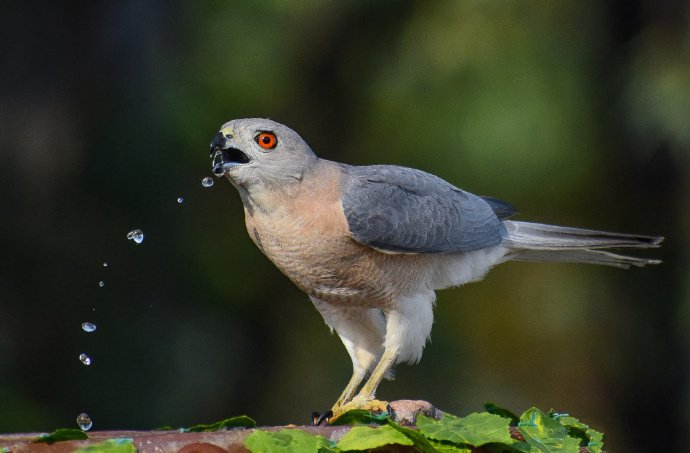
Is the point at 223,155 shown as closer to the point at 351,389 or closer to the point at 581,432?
the point at 351,389

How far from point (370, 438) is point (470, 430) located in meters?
0.27

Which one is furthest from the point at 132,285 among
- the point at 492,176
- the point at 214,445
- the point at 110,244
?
the point at 214,445

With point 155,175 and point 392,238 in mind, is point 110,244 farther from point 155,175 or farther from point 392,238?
point 392,238

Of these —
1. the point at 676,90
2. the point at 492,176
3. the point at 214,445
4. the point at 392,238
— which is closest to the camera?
the point at 214,445

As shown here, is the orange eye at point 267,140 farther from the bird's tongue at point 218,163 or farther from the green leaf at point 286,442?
the green leaf at point 286,442

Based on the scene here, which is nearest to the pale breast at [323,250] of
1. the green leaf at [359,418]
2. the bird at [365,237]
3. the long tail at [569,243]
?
the bird at [365,237]

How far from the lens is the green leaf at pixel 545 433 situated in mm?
2869

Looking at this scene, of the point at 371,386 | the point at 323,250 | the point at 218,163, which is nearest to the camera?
the point at 218,163

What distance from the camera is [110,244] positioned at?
27.0 ft

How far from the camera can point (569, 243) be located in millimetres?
4902

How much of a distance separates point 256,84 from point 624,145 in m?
2.67

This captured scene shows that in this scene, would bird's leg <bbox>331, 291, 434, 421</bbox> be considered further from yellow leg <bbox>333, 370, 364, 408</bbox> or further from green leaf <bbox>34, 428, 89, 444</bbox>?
green leaf <bbox>34, 428, 89, 444</bbox>

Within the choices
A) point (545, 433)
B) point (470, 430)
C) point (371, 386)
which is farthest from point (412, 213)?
point (470, 430)

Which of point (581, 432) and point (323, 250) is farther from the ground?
point (323, 250)
